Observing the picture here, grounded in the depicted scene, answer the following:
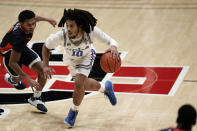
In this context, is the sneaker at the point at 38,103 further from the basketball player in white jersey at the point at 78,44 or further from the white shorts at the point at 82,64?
the white shorts at the point at 82,64

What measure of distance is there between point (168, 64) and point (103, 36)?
7.25 feet

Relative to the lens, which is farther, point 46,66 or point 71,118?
point 71,118

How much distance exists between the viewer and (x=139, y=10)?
9.84 metres

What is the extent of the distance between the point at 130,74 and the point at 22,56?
205 cm

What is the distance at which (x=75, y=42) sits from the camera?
539 cm

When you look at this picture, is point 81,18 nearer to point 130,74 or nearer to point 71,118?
→ point 71,118

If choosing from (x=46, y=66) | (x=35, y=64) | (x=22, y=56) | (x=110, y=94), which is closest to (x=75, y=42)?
(x=46, y=66)

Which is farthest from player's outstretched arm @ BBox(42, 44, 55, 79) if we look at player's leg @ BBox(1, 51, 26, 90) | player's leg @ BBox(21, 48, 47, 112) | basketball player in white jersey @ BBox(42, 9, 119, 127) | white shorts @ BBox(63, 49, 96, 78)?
player's leg @ BBox(1, 51, 26, 90)

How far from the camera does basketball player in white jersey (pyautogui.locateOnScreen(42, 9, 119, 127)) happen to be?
5215mm

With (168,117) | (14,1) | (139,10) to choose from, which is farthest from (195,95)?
(14,1)

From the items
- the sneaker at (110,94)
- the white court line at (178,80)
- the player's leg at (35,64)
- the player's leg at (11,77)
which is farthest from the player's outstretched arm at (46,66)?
the white court line at (178,80)

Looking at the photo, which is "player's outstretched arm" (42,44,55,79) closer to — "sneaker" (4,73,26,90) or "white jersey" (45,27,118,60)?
"white jersey" (45,27,118,60)

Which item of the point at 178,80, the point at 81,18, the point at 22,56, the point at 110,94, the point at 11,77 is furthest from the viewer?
the point at 178,80

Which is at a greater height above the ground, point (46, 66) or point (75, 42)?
point (75, 42)
